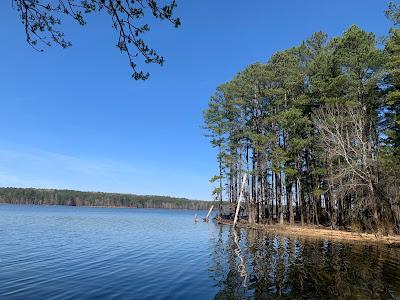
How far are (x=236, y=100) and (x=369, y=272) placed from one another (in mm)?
30889

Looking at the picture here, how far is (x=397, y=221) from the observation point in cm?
3042

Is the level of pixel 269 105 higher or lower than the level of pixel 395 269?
higher

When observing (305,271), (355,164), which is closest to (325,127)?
(355,164)

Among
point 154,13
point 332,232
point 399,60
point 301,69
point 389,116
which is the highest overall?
point 301,69

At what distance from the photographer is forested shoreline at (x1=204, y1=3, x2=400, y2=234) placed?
30.1m

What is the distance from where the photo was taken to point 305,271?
15.6 meters

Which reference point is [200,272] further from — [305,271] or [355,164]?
[355,164]

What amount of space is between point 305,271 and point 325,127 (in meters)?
18.4

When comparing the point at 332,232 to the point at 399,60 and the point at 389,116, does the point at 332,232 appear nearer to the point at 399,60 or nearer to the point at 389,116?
the point at 389,116

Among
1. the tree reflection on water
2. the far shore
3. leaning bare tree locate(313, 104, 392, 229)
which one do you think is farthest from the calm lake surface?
leaning bare tree locate(313, 104, 392, 229)

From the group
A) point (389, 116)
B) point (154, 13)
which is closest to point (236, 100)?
point (389, 116)

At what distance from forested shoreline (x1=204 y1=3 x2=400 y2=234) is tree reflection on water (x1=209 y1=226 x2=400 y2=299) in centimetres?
796

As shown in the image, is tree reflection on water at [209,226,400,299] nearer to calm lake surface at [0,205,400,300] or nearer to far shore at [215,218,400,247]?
calm lake surface at [0,205,400,300]

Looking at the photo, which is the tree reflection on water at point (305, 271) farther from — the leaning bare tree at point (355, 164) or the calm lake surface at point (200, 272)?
the leaning bare tree at point (355, 164)
